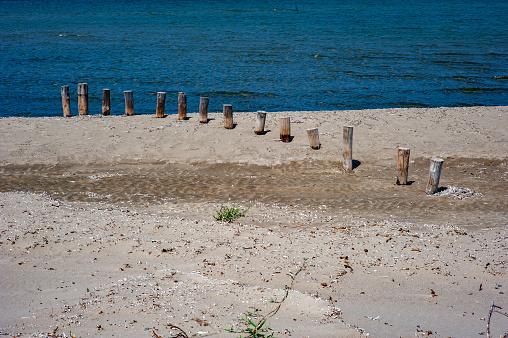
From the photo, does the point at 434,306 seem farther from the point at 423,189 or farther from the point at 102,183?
the point at 102,183

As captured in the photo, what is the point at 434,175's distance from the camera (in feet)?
29.3

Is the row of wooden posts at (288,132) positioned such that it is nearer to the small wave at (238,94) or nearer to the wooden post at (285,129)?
the wooden post at (285,129)


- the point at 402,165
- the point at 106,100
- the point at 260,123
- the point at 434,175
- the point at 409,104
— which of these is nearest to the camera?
the point at 434,175

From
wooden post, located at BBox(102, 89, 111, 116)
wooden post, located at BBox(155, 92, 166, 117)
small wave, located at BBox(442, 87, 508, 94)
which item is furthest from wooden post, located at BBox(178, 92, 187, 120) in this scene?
small wave, located at BBox(442, 87, 508, 94)

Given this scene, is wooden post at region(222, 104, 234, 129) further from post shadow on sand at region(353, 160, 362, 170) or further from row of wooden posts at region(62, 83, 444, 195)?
post shadow on sand at region(353, 160, 362, 170)

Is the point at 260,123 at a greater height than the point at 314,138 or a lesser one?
greater

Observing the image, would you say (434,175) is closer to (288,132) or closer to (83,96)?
(288,132)

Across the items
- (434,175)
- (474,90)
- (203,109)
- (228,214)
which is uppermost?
(474,90)

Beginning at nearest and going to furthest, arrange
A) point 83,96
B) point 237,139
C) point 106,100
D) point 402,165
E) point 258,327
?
point 258,327 → point 402,165 → point 237,139 → point 106,100 → point 83,96

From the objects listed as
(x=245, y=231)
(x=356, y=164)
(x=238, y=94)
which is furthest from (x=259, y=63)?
(x=245, y=231)

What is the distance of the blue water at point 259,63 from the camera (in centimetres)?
1945

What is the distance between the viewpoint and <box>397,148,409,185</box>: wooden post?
948cm

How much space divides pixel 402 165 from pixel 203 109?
259 inches

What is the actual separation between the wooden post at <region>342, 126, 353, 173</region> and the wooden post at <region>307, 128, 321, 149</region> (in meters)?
1.23
